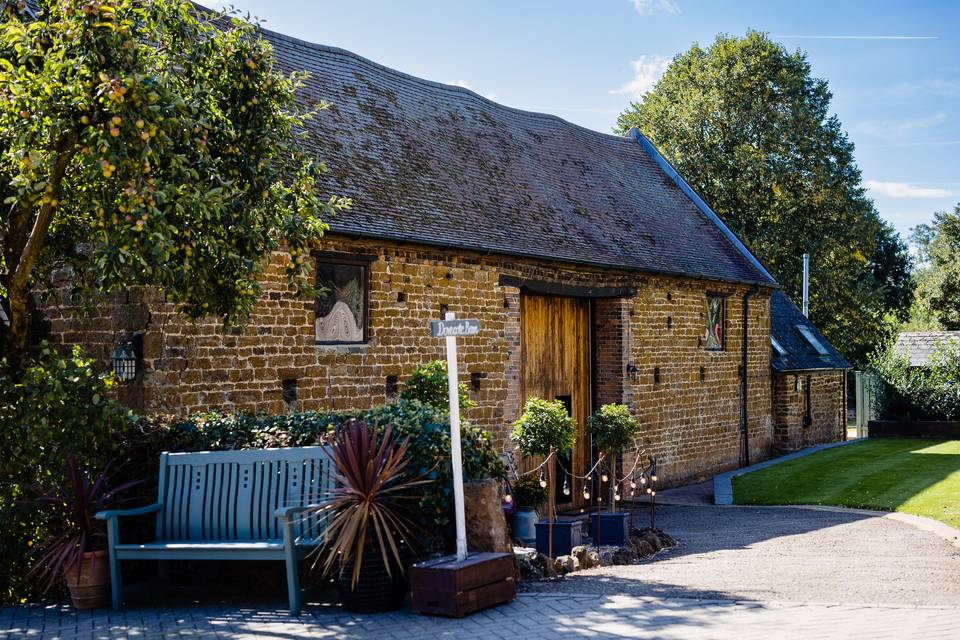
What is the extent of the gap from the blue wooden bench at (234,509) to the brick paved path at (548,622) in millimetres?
427

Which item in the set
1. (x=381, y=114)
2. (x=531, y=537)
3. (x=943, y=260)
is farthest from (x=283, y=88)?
(x=943, y=260)

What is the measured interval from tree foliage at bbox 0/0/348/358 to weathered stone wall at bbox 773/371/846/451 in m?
20.6

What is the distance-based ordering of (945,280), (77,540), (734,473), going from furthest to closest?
1. (945,280)
2. (734,473)
3. (77,540)

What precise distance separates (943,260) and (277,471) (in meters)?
43.0

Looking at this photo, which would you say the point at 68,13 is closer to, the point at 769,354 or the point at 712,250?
the point at 712,250

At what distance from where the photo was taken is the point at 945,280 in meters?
44.5

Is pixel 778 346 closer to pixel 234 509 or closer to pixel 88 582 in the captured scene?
pixel 234 509

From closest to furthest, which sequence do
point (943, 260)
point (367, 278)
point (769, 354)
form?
point (367, 278) → point (769, 354) → point (943, 260)

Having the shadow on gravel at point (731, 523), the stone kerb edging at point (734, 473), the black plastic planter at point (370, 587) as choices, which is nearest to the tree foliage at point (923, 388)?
the stone kerb edging at point (734, 473)

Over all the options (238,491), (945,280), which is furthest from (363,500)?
(945,280)

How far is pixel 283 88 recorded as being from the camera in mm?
9578

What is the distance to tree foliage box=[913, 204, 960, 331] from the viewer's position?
145 feet

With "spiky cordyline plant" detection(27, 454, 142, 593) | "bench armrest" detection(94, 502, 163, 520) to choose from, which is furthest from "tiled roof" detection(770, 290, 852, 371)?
"spiky cordyline plant" detection(27, 454, 142, 593)

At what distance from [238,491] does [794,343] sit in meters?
24.5
